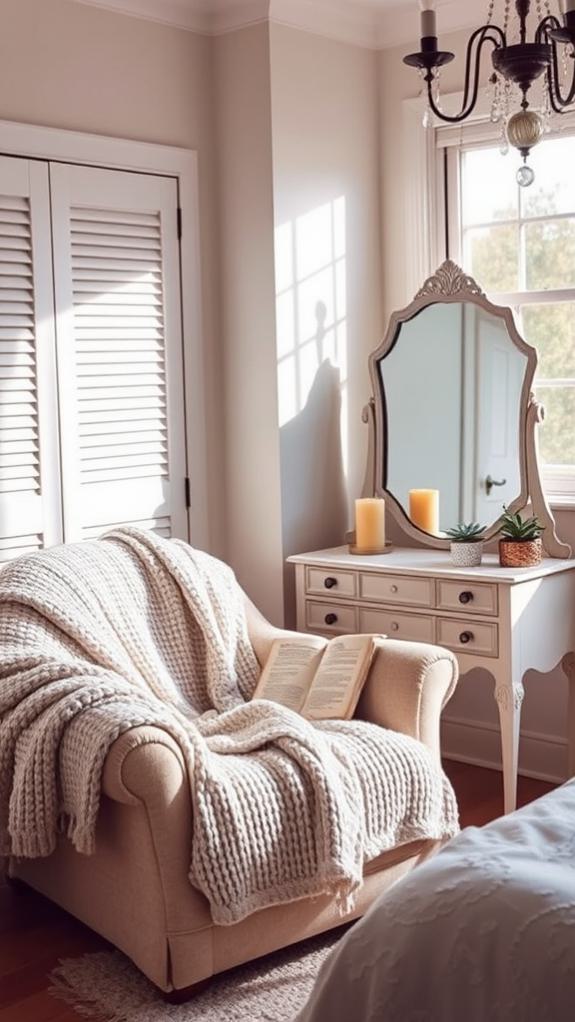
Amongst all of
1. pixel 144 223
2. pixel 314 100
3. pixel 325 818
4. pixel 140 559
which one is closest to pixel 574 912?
pixel 325 818

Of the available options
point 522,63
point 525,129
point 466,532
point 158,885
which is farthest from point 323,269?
point 158,885

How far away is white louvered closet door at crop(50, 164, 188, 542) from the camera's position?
368cm

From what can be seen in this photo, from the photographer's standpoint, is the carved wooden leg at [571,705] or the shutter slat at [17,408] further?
the carved wooden leg at [571,705]

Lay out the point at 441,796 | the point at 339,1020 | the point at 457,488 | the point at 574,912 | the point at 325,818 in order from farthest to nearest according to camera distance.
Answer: the point at 457,488 → the point at 441,796 → the point at 325,818 → the point at 339,1020 → the point at 574,912

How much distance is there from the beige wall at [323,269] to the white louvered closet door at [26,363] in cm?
76

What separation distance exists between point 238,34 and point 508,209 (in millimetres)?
1038

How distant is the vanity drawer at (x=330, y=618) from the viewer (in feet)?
12.5

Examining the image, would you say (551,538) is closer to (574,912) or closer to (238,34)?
(238,34)

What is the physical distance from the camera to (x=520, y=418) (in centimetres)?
373

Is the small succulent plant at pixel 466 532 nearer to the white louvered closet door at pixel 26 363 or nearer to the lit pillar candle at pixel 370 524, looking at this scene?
the lit pillar candle at pixel 370 524

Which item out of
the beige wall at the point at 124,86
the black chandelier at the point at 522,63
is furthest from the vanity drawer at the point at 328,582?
the black chandelier at the point at 522,63

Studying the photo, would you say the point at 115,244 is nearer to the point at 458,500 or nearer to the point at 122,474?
the point at 122,474

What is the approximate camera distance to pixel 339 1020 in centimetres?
173

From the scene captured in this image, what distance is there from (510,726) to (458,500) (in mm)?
795
